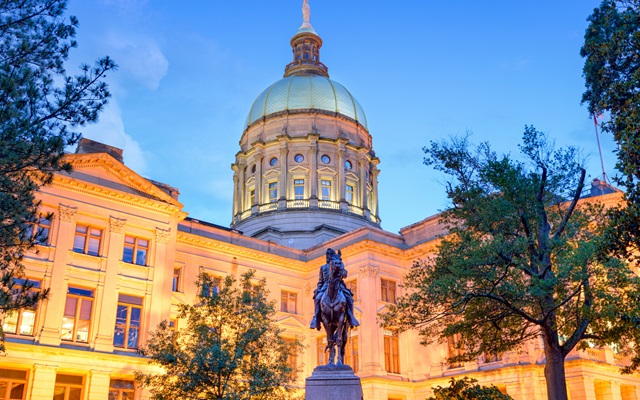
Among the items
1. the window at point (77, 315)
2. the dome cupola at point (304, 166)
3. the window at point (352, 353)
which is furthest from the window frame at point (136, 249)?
the dome cupola at point (304, 166)

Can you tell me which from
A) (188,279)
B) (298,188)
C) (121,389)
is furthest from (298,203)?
(121,389)

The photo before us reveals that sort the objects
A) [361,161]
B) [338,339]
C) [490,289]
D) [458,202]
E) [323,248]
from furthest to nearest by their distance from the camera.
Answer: [361,161] → [323,248] → [458,202] → [490,289] → [338,339]

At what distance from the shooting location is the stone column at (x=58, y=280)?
34406mm

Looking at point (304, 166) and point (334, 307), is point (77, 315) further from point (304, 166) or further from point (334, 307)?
point (304, 166)

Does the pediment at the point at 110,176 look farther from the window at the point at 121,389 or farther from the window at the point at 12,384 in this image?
the window at the point at 121,389

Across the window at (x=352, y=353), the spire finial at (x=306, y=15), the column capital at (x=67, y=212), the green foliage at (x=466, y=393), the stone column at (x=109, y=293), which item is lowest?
the green foliage at (x=466, y=393)

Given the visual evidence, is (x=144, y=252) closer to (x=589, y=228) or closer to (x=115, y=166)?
(x=115, y=166)

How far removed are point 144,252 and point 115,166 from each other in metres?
5.82

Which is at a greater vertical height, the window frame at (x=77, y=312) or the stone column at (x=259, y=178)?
the stone column at (x=259, y=178)

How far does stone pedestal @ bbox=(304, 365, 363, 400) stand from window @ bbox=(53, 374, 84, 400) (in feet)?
76.6

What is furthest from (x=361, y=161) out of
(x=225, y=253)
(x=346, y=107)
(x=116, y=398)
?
(x=116, y=398)

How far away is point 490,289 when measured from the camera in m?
24.3

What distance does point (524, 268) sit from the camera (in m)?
23.7

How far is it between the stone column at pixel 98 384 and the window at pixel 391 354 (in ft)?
63.7
